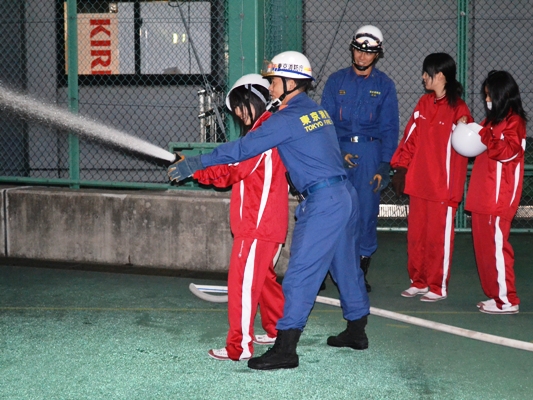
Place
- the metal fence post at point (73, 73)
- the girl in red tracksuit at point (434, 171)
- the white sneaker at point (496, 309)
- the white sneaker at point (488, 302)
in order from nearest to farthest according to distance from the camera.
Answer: the white sneaker at point (496, 309) → the white sneaker at point (488, 302) → the girl in red tracksuit at point (434, 171) → the metal fence post at point (73, 73)

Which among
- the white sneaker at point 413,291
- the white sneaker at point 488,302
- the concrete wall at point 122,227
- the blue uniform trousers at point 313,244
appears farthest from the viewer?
the concrete wall at point 122,227

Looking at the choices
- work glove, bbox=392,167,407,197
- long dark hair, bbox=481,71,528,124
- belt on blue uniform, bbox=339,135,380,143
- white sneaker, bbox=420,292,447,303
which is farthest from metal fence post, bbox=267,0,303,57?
white sneaker, bbox=420,292,447,303

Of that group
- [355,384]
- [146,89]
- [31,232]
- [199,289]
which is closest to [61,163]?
[146,89]

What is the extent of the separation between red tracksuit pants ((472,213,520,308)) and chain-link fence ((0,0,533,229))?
427 cm

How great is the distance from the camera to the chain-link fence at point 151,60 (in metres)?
10.8

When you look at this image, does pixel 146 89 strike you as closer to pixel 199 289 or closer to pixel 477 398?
pixel 199 289

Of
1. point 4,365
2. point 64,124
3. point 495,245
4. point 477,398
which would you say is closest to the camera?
point 477,398

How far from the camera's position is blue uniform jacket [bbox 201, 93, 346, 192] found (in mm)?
4785

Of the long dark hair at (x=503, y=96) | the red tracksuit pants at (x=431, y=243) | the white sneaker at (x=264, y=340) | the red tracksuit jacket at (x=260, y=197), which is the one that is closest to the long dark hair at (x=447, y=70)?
the long dark hair at (x=503, y=96)

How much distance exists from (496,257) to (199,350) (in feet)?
7.98

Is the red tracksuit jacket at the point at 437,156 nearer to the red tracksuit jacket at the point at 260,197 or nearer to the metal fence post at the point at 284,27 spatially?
the red tracksuit jacket at the point at 260,197

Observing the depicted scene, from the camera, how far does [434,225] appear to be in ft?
21.6

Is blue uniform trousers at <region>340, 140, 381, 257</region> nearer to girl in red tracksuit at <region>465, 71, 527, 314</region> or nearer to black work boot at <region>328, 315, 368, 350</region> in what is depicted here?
girl in red tracksuit at <region>465, 71, 527, 314</region>

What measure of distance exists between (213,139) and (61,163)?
345 centimetres
